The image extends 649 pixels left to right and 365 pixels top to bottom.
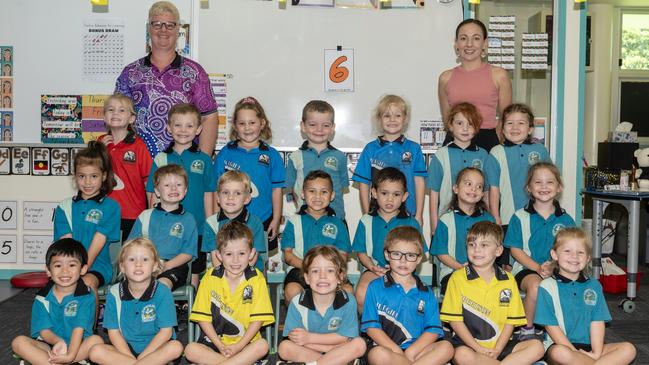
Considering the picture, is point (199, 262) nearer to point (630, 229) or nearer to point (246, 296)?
point (246, 296)

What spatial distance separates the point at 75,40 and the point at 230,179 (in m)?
2.16

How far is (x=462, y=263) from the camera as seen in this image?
3.69m

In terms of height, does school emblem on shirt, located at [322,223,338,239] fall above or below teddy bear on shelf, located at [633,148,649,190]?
below

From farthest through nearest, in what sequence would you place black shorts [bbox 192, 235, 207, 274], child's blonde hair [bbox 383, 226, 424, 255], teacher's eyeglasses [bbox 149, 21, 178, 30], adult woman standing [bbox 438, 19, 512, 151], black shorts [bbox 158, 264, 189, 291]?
adult woman standing [bbox 438, 19, 512, 151] < teacher's eyeglasses [bbox 149, 21, 178, 30] < black shorts [bbox 192, 235, 207, 274] < black shorts [bbox 158, 264, 189, 291] < child's blonde hair [bbox 383, 226, 424, 255]

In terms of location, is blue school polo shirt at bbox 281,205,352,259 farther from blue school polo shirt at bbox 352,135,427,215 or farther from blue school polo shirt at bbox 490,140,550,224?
blue school polo shirt at bbox 490,140,550,224

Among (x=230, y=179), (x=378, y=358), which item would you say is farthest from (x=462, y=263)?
(x=230, y=179)

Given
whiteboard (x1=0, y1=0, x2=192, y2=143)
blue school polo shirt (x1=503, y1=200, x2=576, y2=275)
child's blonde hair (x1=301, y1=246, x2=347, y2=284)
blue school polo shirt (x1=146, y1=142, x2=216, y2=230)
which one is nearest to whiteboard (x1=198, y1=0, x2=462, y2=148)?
whiteboard (x1=0, y1=0, x2=192, y2=143)

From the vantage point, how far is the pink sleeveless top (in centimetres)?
424

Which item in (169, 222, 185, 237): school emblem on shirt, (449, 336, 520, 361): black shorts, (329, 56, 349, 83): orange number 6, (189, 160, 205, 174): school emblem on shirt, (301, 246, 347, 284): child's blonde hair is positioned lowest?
(449, 336, 520, 361): black shorts

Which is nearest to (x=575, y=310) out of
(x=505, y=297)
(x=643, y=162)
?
(x=505, y=297)

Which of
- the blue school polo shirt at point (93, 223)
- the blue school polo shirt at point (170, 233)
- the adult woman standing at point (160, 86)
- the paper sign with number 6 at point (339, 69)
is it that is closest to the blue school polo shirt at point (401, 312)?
the blue school polo shirt at point (170, 233)

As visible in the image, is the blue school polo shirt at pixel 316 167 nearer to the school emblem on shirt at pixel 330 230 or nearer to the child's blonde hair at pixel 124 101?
the school emblem on shirt at pixel 330 230

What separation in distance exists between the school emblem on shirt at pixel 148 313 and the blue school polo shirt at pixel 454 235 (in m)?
1.47

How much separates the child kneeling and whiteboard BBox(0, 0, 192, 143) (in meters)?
2.57
